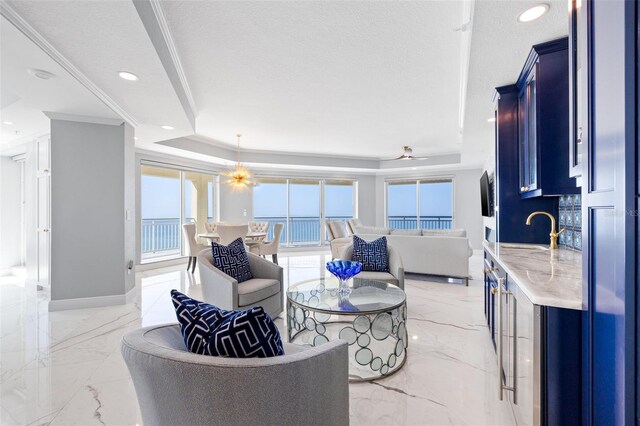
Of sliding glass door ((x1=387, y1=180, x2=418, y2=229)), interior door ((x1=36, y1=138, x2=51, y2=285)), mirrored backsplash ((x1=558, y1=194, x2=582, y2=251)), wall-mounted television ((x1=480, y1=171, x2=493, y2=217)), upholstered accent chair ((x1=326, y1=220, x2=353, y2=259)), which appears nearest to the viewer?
mirrored backsplash ((x1=558, y1=194, x2=582, y2=251))

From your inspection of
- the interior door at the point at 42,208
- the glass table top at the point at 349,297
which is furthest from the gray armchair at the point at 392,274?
the interior door at the point at 42,208

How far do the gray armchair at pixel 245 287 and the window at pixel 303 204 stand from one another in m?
5.26

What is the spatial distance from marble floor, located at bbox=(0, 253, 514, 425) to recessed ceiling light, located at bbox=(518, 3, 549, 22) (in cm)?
237

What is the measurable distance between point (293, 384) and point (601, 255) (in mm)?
1056

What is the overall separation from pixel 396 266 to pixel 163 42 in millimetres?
3045

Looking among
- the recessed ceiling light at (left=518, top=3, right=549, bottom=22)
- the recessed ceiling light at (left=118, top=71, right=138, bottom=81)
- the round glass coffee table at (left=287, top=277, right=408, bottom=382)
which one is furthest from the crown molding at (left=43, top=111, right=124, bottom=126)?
the recessed ceiling light at (left=518, top=3, right=549, bottom=22)

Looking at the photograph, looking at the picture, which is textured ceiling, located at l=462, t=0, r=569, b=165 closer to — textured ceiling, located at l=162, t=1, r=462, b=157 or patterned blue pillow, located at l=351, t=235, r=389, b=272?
textured ceiling, located at l=162, t=1, r=462, b=157

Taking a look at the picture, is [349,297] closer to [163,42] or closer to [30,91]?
[163,42]

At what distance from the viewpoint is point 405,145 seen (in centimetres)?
695

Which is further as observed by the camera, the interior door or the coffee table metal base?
the interior door

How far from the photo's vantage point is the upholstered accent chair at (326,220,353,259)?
6.71 m

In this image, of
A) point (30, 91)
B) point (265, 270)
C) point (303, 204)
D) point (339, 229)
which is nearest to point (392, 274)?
point (265, 270)

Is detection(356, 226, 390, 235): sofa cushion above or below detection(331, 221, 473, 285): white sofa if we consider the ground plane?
above

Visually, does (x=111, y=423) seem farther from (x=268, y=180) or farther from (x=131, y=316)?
(x=268, y=180)
